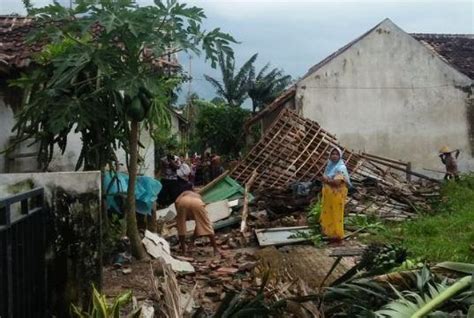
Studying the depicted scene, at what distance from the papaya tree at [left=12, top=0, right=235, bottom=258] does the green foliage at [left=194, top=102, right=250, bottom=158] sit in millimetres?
21079

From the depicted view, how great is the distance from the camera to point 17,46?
9.41 metres

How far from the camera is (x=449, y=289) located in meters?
3.16

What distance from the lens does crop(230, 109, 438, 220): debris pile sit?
1348 centimetres

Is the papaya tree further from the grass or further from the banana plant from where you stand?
the grass

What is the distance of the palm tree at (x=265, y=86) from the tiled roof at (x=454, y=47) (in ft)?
37.6

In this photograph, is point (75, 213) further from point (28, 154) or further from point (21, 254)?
point (28, 154)

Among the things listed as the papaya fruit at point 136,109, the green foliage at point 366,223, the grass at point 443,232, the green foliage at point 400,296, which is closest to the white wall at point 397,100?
the grass at point 443,232

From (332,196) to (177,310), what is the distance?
6245mm

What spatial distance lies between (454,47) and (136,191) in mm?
16337

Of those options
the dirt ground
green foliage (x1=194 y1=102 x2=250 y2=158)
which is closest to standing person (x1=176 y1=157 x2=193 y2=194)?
the dirt ground

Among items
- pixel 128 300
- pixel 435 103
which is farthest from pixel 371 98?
pixel 128 300

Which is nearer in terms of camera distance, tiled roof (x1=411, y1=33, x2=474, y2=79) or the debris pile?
the debris pile

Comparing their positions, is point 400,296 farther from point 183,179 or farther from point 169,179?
point 169,179

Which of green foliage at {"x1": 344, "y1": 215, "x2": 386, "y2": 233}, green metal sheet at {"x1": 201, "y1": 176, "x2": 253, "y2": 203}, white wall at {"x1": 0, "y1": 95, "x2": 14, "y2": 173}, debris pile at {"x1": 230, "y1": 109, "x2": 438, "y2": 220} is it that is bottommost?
green foliage at {"x1": 344, "y1": 215, "x2": 386, "y2": 233}
